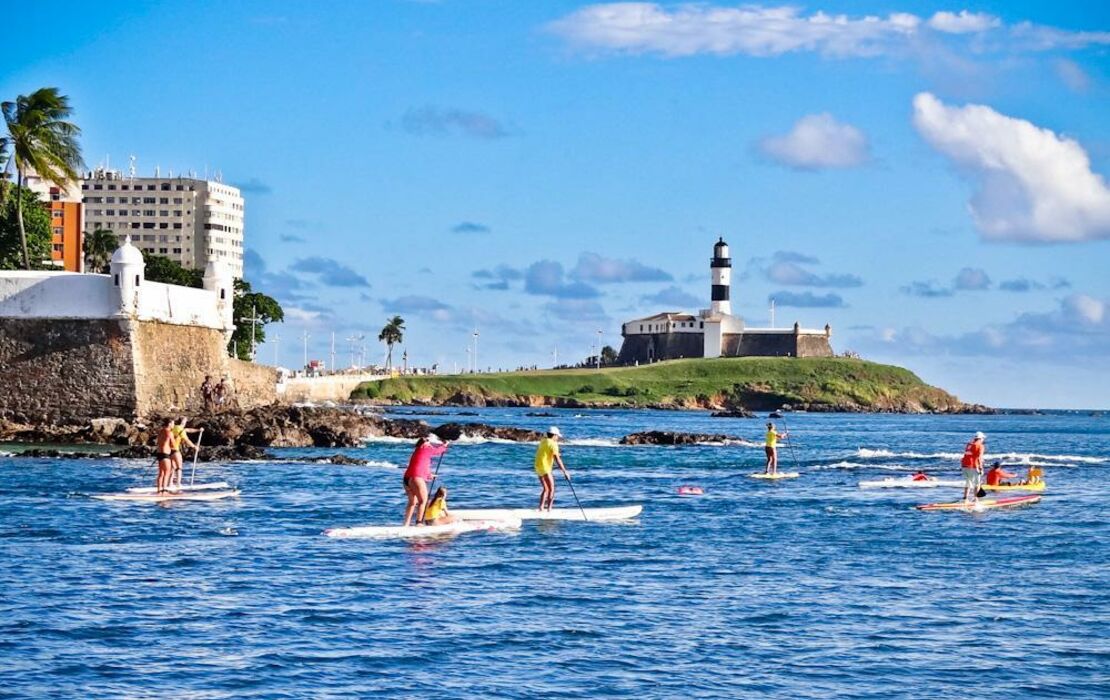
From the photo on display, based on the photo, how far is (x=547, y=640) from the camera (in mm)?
19766

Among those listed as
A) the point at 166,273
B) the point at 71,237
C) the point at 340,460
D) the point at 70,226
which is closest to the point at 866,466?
the point at 340,460

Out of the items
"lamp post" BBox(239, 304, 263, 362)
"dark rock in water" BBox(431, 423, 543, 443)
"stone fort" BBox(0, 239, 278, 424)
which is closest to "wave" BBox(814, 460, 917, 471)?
"dark rock in water" BBox(431, 423, 543, 443)

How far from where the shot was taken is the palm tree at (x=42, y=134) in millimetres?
69688

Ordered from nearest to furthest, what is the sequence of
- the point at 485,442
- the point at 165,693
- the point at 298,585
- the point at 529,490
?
1. the point at 165,693
2. the point at 298,585
3. the point at 529,490
4. the point at 485,442

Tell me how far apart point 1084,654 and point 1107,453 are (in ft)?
217

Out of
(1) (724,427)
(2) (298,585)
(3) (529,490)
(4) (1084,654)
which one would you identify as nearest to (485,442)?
(3) (529,490)

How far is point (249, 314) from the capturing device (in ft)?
461

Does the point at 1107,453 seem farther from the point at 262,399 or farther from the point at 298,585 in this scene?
the point at 298,585

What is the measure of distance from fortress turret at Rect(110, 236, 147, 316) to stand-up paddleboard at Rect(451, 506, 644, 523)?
30987mm

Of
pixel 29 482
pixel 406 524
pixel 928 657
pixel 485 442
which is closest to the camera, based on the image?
pixel 928 657

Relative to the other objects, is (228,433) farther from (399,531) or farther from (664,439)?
(399,531)

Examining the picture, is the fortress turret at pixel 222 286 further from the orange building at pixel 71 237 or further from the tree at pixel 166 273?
the tree at pixel 166 273

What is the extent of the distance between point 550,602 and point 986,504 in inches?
823

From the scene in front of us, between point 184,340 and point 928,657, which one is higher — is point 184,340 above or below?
above
